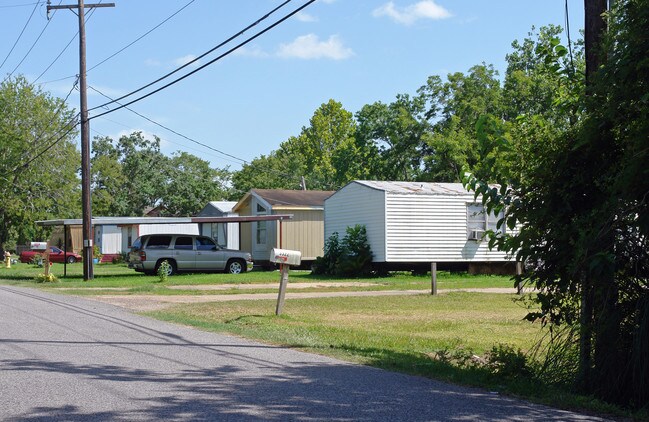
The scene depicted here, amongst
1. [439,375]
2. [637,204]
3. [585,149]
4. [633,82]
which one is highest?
[633,82]

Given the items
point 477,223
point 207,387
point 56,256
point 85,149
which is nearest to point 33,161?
point 56,256

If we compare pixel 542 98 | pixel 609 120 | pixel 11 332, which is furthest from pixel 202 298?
pixel 542 98

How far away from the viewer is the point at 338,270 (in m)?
30.4

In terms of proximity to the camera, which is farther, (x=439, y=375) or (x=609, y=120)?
(x=439, y=375)

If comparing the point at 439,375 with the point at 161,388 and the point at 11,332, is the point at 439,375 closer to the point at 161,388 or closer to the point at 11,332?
the point at 161,388

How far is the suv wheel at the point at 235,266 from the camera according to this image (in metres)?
32.6

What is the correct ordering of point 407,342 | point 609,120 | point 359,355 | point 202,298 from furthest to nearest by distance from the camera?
point 202,298
point 407,342
point 359,355
point 609,120

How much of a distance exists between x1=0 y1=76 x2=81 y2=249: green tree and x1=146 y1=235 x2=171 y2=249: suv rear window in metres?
23.2

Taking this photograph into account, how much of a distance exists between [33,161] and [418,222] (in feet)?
109

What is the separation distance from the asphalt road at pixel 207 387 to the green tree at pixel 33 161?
43598mm

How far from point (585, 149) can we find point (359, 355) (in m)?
4.00

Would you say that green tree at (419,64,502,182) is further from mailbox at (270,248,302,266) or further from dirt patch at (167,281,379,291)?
mailbox at (270,248,302,266)

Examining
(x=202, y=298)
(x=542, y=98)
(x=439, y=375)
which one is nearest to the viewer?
(x=439, y=375)

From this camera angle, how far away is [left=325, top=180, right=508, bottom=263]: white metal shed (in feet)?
98.2
